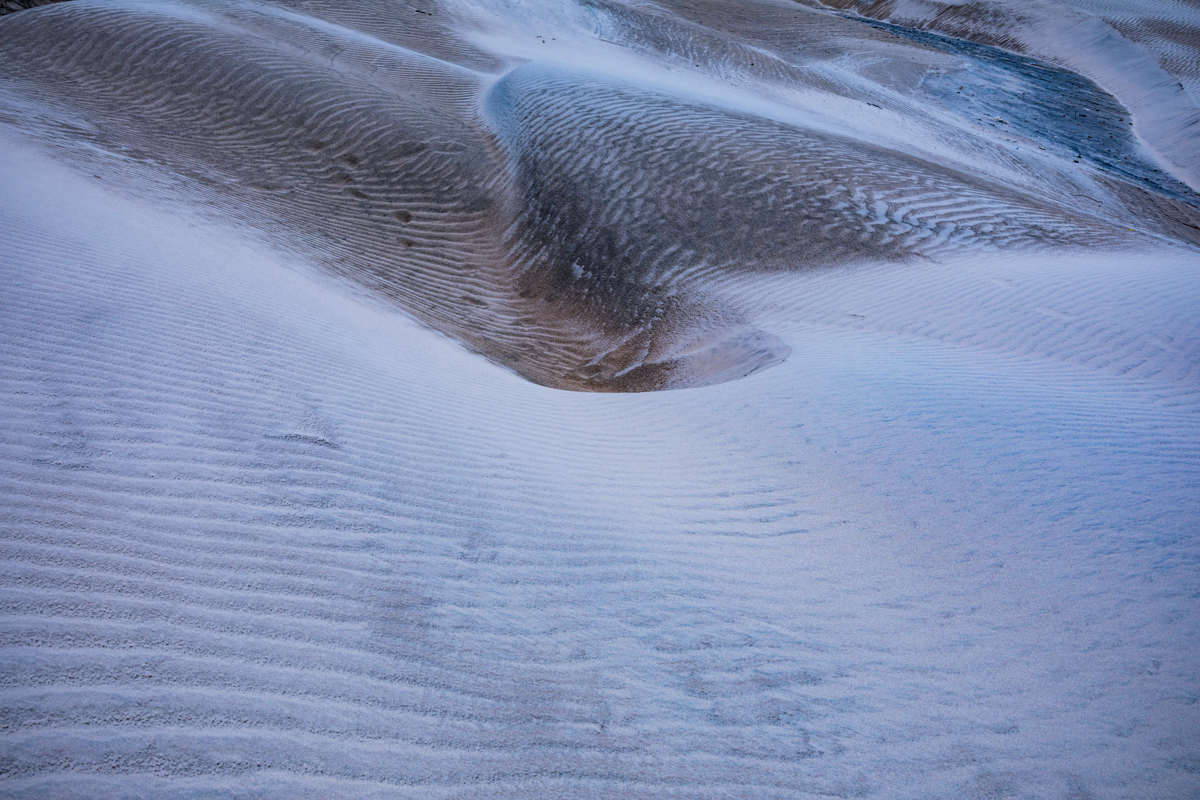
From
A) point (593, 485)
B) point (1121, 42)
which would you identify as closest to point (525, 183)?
point (593, 485)

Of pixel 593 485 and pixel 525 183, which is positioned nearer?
pixel 593 485

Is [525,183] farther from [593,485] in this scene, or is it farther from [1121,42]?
[1121,42]

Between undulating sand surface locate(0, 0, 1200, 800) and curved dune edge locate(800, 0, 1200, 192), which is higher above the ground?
curved dune edge locate(800, 0, 1200, 192)

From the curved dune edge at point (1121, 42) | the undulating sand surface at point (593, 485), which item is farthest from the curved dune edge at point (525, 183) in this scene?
the curved dune edge at point (1121, 42)

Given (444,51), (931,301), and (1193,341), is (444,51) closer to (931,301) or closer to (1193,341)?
(931,301)

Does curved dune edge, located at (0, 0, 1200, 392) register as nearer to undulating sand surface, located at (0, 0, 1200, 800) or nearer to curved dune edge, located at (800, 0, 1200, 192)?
undulating sand surface, located at (0, 0, 1200, 800)

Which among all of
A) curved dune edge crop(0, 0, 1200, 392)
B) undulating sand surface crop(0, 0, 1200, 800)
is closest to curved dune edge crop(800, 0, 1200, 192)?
curved dune edge crop(0, 0, 1200, 392)
